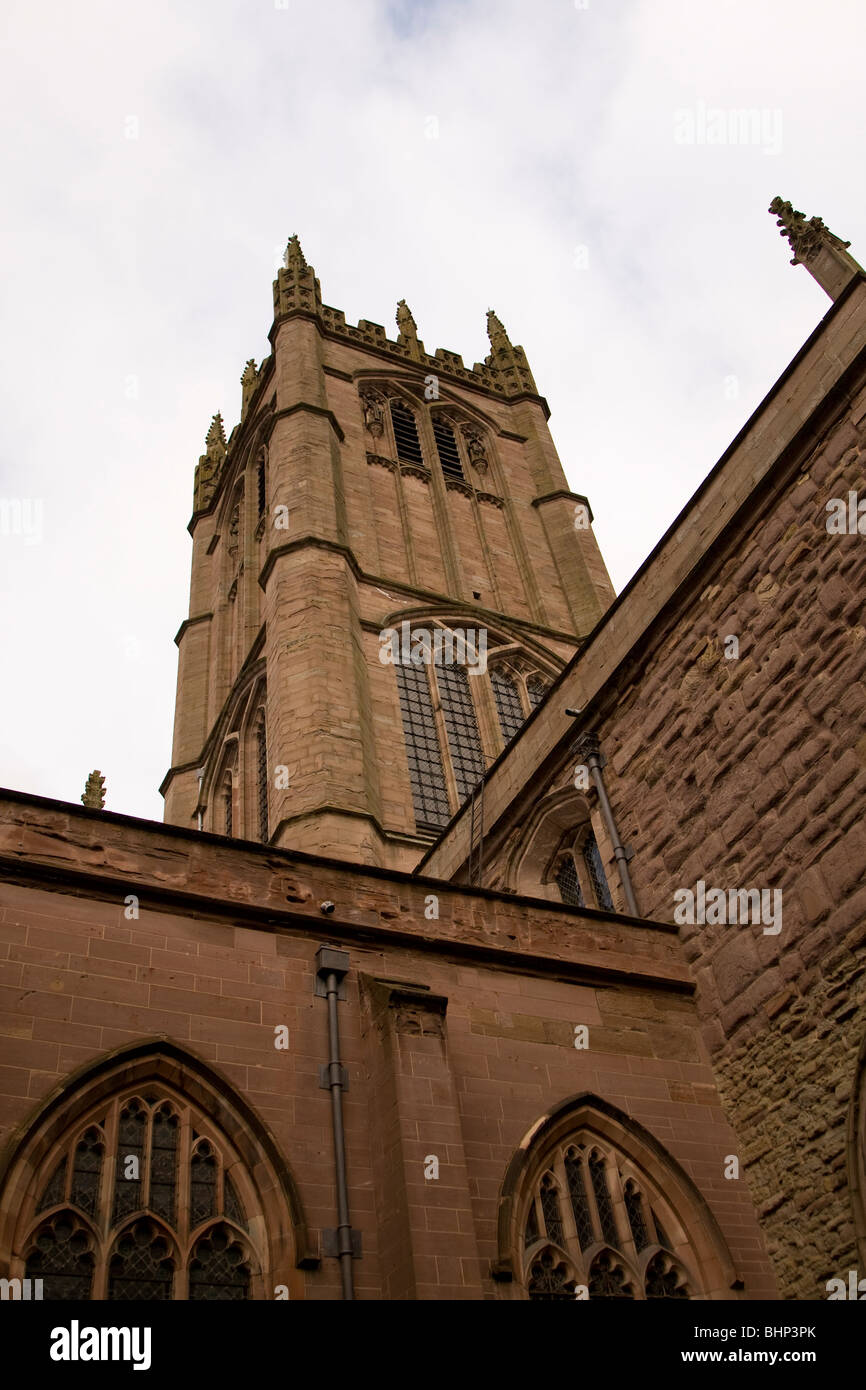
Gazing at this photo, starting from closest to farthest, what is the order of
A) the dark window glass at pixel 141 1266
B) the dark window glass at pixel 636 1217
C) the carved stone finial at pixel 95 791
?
1. the dark window glass at pixel 141 1266
2. the dark window glass at pixel 636 1217
3. the carved stone finial at pixel 95 791

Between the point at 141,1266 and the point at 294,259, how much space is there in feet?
116

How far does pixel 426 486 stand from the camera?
3378cm

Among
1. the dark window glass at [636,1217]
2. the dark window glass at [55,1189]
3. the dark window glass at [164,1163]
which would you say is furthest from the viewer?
the dark window glass at [636,1217]

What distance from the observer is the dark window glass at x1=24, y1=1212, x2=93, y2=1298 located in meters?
7.41

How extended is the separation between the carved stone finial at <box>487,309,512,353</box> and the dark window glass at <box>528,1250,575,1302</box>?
124 ft

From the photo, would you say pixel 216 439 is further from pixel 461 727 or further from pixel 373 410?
pixel 461 727

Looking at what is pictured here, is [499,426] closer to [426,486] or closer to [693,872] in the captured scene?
[426,486]

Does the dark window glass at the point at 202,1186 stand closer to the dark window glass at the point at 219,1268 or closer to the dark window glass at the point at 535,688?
the dark window glass at the point at 219,1268

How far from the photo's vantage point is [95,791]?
22.4 metres

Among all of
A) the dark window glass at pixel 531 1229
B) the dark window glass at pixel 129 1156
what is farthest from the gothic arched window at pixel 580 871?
the dark window glass at pixel 129 1156

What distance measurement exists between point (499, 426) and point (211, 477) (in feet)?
34.6

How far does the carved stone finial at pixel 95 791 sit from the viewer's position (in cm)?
2206

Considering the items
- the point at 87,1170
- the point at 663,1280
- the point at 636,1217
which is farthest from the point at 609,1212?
the point at 87,1170

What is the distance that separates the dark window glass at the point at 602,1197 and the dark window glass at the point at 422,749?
13.3 meters
